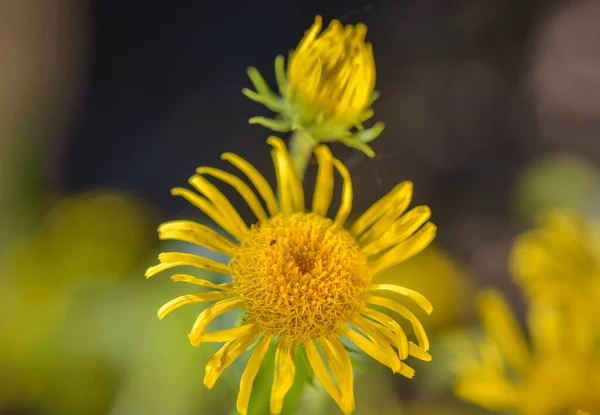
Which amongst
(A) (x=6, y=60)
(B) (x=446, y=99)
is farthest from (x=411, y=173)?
(A) (x=6, y=60)

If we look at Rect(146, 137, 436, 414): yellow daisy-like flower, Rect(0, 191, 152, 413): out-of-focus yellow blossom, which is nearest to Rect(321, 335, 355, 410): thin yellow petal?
Rect(146, 137, 436, 414): yellow daisy-like flower

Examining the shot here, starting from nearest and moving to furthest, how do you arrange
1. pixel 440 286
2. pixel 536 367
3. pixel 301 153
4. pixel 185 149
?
pixel 301 153, pixel 536 367, pixel 440 286, pixel 185 149

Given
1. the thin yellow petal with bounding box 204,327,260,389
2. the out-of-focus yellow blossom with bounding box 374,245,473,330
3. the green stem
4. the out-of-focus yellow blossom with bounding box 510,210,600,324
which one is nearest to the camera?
the thin yellow petal with bounding box 204,327,260,389

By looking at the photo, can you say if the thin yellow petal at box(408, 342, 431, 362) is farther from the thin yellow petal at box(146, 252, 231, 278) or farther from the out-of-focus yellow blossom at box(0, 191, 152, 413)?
the out-of-focus yellow blossom at box(0, 191, 152, 413)

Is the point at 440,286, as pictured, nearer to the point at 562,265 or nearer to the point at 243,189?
the point at 562,265

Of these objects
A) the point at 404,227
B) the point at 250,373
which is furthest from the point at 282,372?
the point at 404,227

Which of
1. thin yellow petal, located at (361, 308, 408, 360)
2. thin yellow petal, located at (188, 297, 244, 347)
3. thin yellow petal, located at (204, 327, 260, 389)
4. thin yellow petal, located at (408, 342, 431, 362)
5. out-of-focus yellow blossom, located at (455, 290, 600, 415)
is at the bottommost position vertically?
out-of-focus yellow blossom, located at (455, 290, 600, 415)
